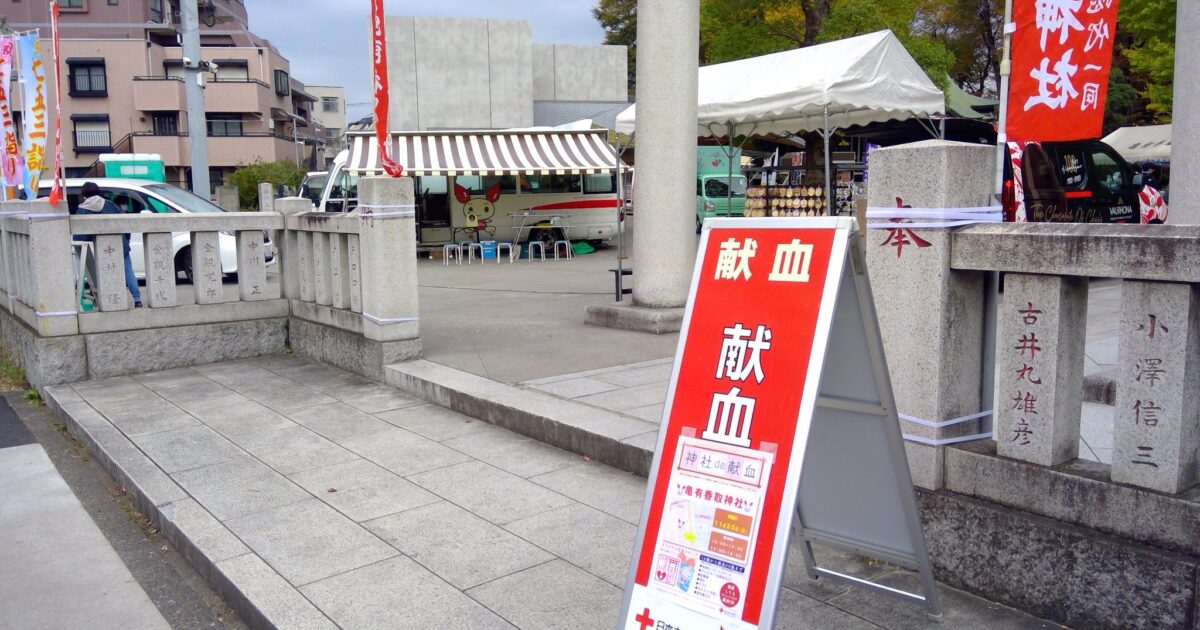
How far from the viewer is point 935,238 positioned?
3.42m

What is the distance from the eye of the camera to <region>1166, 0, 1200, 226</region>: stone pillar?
5.11 metres

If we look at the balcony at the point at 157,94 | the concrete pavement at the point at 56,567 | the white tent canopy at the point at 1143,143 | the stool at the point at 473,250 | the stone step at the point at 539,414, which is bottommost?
the concrete pavement at the point at 56,567

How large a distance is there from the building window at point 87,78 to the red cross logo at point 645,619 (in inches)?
2017

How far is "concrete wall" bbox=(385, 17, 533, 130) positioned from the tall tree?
17.8 meters

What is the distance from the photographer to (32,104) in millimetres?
8258

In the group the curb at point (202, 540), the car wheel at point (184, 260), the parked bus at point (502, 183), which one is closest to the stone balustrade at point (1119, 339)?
the curb at point (202, 540)

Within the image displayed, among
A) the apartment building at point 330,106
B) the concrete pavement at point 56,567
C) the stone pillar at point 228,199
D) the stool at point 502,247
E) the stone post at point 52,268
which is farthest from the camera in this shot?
the apartment building at point 330,106

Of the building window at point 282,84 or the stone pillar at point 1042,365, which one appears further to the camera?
the building window at point 282,84

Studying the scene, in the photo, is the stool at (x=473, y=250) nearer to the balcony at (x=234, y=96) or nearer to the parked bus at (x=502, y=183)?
the parked bus at (x=502, y=183)

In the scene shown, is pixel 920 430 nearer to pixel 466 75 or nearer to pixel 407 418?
pixel 407 418

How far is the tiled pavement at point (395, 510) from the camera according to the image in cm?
360

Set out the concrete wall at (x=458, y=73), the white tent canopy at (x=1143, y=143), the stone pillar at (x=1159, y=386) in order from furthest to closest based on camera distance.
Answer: the white tent canopy at (x=1143, y=143)
the concrete wall at (x=458, y=73)
the stone pillar at (x=1159, y=386)

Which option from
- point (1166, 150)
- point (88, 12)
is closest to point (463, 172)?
point (1166, 150)

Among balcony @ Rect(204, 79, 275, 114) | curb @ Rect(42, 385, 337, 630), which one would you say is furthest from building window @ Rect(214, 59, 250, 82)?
curb @ Rect(42, 385, 337, 630)
